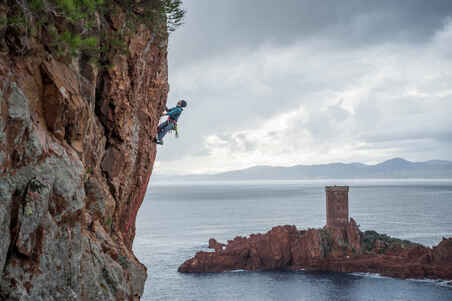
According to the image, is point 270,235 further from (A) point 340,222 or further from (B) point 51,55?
(B) point 51,55

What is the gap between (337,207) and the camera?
72938 millimetres

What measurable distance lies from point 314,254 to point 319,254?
824 millimetres

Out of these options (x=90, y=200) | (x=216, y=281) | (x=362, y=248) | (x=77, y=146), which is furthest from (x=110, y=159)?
(x=362, y=248)

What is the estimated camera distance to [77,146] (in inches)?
322

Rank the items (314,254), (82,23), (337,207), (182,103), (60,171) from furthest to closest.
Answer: (337,207)
(314,254)
(182,103)
(82,23)
(60,171)

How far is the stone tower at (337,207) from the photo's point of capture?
72.0 meters

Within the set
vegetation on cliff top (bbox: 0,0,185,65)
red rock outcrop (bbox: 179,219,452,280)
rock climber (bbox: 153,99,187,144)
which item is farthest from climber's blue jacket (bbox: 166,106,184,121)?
red rock outcrop (bbox: 179,219,452,280)

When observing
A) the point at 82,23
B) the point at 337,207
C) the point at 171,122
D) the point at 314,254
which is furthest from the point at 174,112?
the point at 337,207

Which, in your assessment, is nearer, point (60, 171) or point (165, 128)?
point (60, 171)

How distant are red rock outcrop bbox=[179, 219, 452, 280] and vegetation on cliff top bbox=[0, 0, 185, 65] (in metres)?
51.2

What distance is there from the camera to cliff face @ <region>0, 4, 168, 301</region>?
625 cm

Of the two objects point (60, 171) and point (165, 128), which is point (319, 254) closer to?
point (165, 128)

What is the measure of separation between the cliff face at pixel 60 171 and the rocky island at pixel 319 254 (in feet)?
166

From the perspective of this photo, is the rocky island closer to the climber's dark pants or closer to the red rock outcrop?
the red rock outcrop
